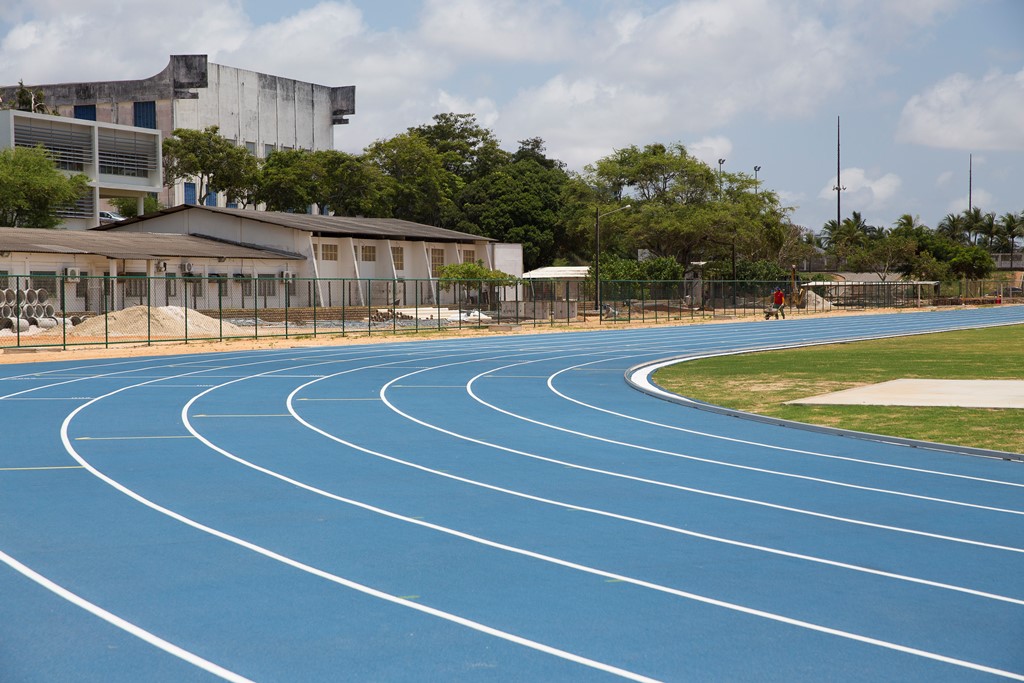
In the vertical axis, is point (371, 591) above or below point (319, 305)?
below

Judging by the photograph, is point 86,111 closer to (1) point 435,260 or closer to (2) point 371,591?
(1) point 435,260

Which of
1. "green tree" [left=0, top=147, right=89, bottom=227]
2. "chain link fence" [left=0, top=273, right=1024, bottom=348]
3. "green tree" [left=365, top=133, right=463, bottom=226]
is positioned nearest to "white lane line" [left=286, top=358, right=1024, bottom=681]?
"chain link fence" [left=0, top=273, right=1024, bottom=348]

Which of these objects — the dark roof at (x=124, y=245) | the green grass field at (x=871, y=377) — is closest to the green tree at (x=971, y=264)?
the green grass field at (x=871, y=377)

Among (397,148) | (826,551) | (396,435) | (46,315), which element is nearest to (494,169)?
(397,148)

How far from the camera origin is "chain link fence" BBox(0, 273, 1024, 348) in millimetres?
36250

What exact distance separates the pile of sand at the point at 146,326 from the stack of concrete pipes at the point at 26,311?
2.68 feet

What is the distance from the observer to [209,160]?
7300cm

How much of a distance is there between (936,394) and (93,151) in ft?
170

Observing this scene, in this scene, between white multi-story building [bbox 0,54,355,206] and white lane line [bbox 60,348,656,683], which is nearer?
white lane line [bbox 60,348,656,683]

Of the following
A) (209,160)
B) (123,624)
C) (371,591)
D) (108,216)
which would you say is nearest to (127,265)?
(209,160)

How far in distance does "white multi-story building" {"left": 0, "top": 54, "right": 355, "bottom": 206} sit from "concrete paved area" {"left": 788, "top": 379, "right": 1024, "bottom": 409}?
224 feet

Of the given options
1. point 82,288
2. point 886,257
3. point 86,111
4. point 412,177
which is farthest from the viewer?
point 886,257

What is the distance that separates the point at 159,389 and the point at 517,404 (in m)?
7.22

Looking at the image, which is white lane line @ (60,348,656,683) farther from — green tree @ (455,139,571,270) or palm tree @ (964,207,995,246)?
palm tree @ (964,207,995,246)
